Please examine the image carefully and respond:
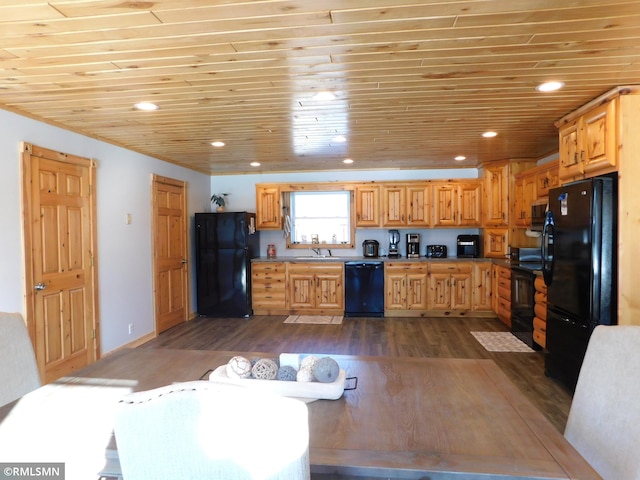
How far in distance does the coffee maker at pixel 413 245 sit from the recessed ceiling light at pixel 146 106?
14.3 feet

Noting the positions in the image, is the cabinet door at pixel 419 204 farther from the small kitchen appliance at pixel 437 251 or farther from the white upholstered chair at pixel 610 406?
the white upholstered chair at pixel 610 406

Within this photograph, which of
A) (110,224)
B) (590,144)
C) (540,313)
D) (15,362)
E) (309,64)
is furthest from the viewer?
(110,224)

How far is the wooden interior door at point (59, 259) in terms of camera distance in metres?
3.21

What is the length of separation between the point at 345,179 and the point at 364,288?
1.84m

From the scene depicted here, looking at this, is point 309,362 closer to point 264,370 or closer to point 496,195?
point 264,370

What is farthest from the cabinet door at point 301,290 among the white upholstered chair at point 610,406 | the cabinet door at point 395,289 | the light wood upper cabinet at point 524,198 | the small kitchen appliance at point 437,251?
the white upholstered chair at point 610,406

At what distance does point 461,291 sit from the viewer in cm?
583

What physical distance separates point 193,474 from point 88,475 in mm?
384

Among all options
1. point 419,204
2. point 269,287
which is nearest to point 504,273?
point 419,204

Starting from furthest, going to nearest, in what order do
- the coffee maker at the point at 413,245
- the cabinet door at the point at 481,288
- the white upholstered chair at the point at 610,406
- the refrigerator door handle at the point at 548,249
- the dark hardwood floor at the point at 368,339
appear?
the coffee maker at the point at 413,245 → the cabinet door at the point at 481,288 → the dark hardwood floor at the point at 368,339 → the refrigerator door handle at the point at 548,249 → the white upholstered chair at the point at 610,406

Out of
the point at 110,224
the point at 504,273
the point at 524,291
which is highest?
the point at 110,224

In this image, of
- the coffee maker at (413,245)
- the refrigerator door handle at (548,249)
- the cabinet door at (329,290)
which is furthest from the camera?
the coffee maker at (413,245)

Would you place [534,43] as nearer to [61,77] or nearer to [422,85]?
[422,85]

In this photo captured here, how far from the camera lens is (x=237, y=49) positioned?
211 cm
